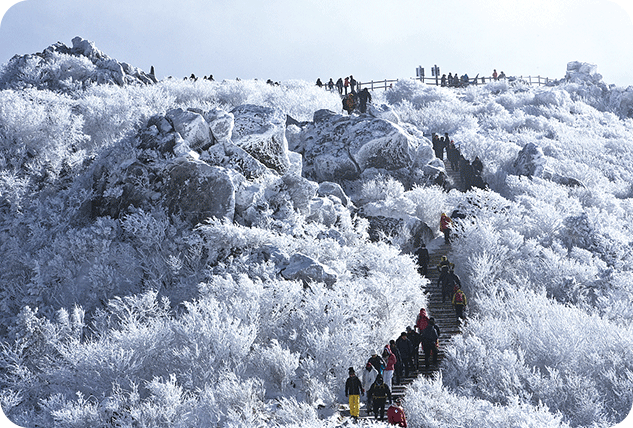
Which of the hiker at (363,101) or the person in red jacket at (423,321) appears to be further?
the hiker at (363,101)

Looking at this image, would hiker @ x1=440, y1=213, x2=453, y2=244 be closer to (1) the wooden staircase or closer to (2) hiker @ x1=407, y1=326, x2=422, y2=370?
(1) the wooden staircase

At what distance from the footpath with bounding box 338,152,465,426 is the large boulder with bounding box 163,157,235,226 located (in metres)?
7.41

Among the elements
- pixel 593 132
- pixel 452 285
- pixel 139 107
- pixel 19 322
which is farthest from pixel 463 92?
pixel 19 322

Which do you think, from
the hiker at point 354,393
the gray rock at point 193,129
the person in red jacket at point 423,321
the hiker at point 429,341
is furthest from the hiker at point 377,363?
the gray rock at point 193,129

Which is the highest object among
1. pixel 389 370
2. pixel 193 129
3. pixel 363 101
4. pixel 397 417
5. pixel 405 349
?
pixel 363 101

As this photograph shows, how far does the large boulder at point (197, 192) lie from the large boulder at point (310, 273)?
3563 mm

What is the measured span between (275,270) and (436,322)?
5168mm

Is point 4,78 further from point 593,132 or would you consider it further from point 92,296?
point 593,132

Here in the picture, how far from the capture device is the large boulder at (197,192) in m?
17.1

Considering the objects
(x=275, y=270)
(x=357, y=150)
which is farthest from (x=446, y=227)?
A: (x=275, y=270)

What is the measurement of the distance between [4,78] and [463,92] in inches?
1675

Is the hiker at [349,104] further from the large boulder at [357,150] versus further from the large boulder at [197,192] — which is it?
the large boulder at [197,192]

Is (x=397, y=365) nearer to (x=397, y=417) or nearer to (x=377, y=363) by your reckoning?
(x=377, y=363)

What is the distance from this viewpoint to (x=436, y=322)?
15133mm
